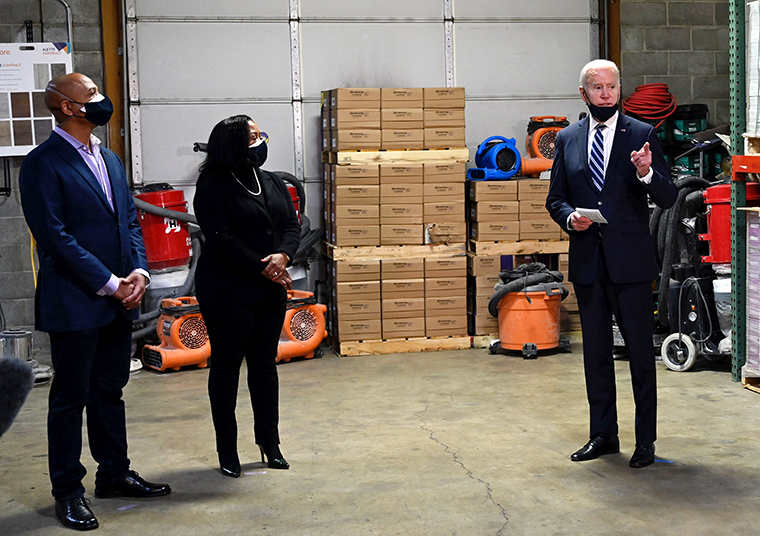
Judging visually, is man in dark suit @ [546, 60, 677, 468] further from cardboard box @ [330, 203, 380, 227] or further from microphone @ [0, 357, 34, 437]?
cardboard box @ [330, 203, 380, 227]

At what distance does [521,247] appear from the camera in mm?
7684

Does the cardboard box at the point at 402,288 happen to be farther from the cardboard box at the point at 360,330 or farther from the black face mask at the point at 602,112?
the black face mask at the point at 602,112

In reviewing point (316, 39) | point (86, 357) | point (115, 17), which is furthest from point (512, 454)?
point (115, 17)

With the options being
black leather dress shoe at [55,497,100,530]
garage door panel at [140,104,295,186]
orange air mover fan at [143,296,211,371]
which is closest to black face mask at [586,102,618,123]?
black leather dress shoe at [55,497,100,530]

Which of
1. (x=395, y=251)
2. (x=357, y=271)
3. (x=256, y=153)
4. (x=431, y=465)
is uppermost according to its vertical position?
(x=256, y=153)

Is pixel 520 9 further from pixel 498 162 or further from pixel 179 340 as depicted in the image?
pixel 179 340

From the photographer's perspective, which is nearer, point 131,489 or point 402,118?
point 131,489

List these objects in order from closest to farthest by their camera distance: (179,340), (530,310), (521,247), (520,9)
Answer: (179,340) → (530,310) → (521,247) → (520,9)

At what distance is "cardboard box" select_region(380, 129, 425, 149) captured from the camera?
7496 mm

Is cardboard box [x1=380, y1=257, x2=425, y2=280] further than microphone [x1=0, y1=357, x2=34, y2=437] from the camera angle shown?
Yes

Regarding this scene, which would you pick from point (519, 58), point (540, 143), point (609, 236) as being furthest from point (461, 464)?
point (519, 58)

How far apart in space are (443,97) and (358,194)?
1.11 meters

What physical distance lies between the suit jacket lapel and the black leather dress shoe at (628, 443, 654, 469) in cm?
277

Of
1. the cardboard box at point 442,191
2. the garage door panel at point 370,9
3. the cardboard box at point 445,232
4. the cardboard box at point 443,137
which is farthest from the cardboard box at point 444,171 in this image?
the garage door panel at point 370,9
